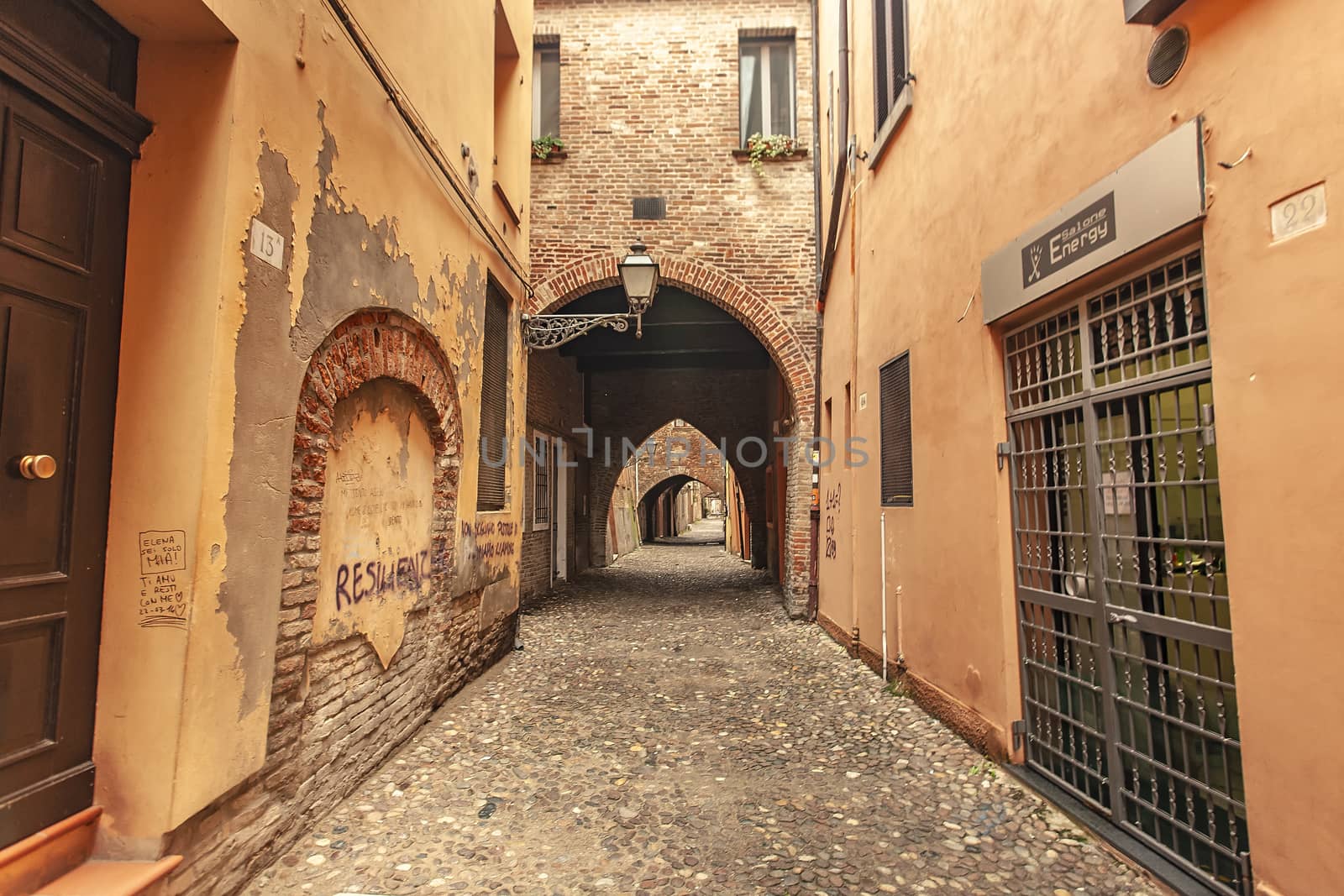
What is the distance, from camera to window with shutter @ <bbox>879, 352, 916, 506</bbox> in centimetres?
500

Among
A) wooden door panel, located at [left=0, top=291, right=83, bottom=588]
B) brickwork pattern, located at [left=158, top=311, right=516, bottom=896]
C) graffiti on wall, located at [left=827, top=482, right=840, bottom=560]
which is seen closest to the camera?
wooden door panel, located at [left=0, top=291, right=83, bottom=588]

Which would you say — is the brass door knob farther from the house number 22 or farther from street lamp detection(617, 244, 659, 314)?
street lamp detection(617, 244, 659, 314)

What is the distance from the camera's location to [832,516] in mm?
7598

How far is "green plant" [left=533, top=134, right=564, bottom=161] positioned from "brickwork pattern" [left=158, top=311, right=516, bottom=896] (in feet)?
16.8

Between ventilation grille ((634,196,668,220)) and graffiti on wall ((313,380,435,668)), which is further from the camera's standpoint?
ventilation grille ((634,196,668,220))

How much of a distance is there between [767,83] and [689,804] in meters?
8.43

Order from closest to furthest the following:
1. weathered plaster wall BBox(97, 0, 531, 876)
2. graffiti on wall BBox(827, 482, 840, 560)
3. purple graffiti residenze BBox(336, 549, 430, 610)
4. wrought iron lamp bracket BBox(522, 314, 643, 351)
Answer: weathered plaster wall BBox(97, 0, 531, 876) → purple graffiti residenze BBox(336, 549, 430, 610) → wrought iron lamp bracket BBox(522, 314, 643, 351) → graffiti on wall BBox(827, 482, 840, 560)

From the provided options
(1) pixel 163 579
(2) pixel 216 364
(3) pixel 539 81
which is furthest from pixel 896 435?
(3) pixel 539 81

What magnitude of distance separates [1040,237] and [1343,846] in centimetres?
236

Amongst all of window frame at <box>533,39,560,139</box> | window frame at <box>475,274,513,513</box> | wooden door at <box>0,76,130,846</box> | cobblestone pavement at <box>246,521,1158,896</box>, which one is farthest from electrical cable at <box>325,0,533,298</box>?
window frame at <box>533,39,560,139</box>

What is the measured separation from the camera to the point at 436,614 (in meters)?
4.44

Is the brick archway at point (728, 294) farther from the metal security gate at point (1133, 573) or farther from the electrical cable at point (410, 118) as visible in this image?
the metal security gate at point (1133, 573)

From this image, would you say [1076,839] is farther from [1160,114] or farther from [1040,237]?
[1160,114]

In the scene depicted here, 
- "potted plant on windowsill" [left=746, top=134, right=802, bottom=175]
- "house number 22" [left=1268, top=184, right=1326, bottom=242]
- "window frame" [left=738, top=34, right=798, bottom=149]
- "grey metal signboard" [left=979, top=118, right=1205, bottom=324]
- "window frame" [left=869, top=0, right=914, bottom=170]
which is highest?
"window frame" [left=738, top=34, right=798, bottom=149]
